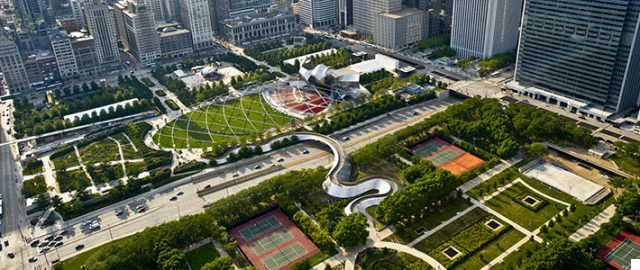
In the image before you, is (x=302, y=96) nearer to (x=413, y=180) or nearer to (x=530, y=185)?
(x=413, y=180)

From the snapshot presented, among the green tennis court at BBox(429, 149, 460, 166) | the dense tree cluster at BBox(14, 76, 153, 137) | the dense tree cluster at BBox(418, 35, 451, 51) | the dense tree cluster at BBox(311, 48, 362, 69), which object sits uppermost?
the dense tree cluster at BBox(418, 35, 451, 51)

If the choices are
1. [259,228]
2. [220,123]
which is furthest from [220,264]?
[220,123]

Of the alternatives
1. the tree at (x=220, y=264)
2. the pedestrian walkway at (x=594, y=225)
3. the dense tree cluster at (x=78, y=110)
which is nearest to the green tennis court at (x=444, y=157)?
the pedestrian walkway at (x=594, y=225)

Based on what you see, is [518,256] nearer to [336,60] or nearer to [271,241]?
[271,241]

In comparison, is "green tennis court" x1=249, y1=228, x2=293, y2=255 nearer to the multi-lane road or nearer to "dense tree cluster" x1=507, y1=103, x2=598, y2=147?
the multi-lane road

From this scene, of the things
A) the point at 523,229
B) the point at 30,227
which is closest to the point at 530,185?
the point at 523,229

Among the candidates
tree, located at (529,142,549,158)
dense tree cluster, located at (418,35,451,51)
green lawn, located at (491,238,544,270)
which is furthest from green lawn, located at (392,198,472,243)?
dense tree cluster, located at (418,35,451,51)

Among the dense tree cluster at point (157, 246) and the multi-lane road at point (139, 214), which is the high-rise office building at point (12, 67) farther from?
the dense tree cluster at point (157, 246)

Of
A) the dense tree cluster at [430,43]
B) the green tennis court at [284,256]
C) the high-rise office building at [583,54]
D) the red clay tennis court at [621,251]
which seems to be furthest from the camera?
the dense tree cluster at [430,43]
